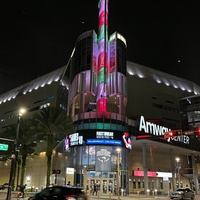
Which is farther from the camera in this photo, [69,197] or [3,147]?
[3,147]

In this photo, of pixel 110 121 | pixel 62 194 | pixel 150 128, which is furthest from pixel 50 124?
pixel 150 128

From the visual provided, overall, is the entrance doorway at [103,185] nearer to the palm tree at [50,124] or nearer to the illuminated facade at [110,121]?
the illuminated facade at [110,121]

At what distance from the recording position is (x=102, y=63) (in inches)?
2089

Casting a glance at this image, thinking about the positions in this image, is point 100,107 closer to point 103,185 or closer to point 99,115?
point 99,115

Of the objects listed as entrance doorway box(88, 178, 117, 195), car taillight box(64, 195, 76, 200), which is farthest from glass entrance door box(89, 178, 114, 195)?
car taillight box(64, 195, 76, 200)

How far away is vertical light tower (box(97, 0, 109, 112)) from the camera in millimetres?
51125

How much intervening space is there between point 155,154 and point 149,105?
14.5 metres

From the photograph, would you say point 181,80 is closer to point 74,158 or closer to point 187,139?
point 187,139

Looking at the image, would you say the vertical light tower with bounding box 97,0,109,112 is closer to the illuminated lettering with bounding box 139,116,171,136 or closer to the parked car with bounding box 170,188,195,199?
the illuminated lettering with bounding box 139,116,171,136

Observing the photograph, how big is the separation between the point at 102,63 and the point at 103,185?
2478 centimetres

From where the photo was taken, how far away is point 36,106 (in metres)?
83.9

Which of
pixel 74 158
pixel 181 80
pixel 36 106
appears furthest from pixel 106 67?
pixel 181 80

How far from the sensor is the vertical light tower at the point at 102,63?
51125 mm

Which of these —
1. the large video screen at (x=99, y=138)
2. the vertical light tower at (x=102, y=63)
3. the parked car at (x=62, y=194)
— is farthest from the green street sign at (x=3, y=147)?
the vertical light tower at (x=102, y=63)
